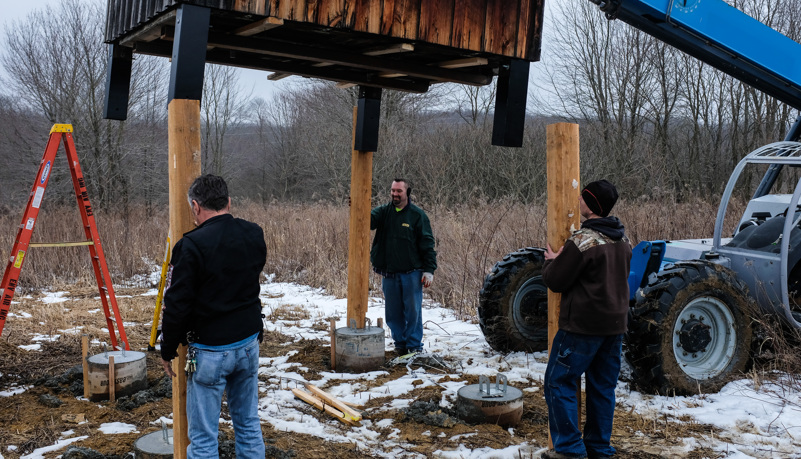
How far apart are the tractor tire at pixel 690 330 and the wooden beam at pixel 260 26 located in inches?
153

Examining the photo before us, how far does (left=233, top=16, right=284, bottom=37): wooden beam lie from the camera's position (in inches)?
175

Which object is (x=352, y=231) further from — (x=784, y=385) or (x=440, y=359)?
(x=784, y=385)

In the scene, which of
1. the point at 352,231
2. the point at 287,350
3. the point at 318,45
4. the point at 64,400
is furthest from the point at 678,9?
the point at 64,400

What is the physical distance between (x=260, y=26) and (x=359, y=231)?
3005 mm

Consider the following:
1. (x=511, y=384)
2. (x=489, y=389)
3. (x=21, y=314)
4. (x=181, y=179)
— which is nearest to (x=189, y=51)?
(x=181, y=179)

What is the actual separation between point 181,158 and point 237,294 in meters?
0.96

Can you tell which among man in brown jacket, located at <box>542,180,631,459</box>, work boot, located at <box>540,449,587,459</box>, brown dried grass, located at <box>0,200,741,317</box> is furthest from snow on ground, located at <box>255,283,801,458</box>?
brown dried grass, located at <box>0,200,741,317</box>

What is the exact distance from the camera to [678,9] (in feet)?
21.4

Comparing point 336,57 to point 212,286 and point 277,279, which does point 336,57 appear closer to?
point 212,286

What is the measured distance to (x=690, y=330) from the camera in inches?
232

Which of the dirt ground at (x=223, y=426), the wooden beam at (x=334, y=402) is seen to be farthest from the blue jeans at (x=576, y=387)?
the wooden beam at (x=334, y=402)

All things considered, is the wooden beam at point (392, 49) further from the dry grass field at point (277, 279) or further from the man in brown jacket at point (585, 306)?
the dry grass field at point (277, 279)

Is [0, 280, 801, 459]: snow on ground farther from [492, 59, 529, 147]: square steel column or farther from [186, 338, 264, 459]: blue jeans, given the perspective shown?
[492, 59, 529, 147]: square steel column

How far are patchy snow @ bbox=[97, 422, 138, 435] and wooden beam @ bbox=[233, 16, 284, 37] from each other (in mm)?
3246
